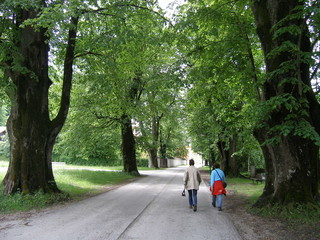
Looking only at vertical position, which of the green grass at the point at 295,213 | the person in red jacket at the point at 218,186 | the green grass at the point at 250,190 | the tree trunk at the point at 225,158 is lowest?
the green grass at the point at 250,190

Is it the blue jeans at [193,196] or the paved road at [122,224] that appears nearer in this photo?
the paved road at [122,224]

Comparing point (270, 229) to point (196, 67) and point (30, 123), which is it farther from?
point (30, 123)

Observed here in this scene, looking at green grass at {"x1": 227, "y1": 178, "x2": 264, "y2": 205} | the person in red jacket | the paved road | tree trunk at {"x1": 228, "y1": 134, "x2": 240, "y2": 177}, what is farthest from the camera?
tree trunk at {"x1": 228, "y1": 134, "x2": 240, "y2": 177}

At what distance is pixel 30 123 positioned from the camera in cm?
1116

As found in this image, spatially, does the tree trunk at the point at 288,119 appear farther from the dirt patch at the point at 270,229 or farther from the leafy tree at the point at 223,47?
the leafy tree at the point at 223,47

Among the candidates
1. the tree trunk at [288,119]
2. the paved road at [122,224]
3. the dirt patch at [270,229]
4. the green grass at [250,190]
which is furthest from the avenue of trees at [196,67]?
the paved road at [122,224]

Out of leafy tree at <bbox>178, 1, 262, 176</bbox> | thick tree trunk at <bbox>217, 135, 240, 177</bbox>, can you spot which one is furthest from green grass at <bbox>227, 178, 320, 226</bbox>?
thick tree trunk at <bbox>217, 135, 240, 177</bbox>

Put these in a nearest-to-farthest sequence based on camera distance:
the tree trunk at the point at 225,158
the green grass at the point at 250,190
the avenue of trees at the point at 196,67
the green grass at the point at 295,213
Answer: the green grass at the point at 295,213 < the avenue of trees at the point at 196,67 < the green grass at the point at 250,190 < the tree trunk at the point at 225,158

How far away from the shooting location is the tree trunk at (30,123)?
35.8 feet

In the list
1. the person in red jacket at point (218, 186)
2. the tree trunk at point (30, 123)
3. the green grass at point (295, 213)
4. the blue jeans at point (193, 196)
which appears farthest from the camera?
the tree trunk at point (30, 123)

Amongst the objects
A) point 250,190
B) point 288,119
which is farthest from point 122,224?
point 250,190

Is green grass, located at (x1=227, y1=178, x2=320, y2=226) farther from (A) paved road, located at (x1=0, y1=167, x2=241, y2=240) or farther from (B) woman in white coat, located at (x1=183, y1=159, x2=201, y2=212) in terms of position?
(B) woman in white coat, located at (x1=183, y1=159, x2=201, y2=212)

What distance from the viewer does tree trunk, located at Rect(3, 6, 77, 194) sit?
10.9 m

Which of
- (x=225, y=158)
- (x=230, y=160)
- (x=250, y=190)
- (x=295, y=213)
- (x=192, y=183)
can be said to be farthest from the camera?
(x=225, y=158)
